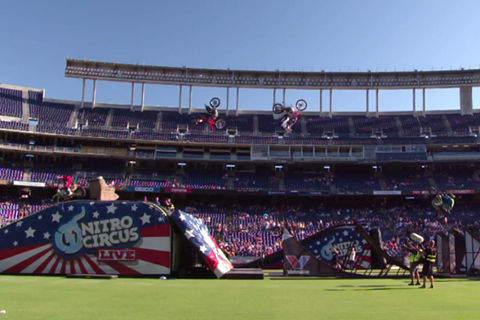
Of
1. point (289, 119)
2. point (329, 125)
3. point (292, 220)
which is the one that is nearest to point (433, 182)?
point (329, 125)

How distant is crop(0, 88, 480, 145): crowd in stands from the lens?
57062mm

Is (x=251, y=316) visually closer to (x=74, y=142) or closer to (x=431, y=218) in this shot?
(x=431, y=218)

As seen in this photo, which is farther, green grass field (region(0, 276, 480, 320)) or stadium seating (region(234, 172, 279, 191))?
stadium seating (region(234, 172, 279, 191))

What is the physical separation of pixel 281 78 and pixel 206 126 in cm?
1239

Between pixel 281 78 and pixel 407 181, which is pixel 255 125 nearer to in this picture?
pixel 281 78

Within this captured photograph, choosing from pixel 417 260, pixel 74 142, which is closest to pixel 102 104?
pixel 74 142

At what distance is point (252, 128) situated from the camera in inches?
2447

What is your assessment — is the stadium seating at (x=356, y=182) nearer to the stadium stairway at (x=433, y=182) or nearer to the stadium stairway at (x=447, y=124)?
the stadium stairway at (x=433, y=182)

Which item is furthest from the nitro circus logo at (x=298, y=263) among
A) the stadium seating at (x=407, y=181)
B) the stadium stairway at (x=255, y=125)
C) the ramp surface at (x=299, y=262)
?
the stadium stairway at (x=255, y=125)

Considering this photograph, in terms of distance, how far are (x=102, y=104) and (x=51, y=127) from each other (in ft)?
29.8

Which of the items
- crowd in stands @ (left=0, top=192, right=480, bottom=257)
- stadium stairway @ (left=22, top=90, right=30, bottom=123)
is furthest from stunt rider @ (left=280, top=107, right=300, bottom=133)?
stadium stairway @ (left=22, top=90, right=30, bottom=123)

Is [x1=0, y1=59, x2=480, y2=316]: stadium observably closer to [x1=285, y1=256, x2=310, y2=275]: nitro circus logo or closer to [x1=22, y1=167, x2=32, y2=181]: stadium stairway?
[x1=22, y1=167, x2=32, y2=181]: stadium stairway

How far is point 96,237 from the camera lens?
70.6 ft

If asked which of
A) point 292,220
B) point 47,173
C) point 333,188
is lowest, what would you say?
point 292,220
